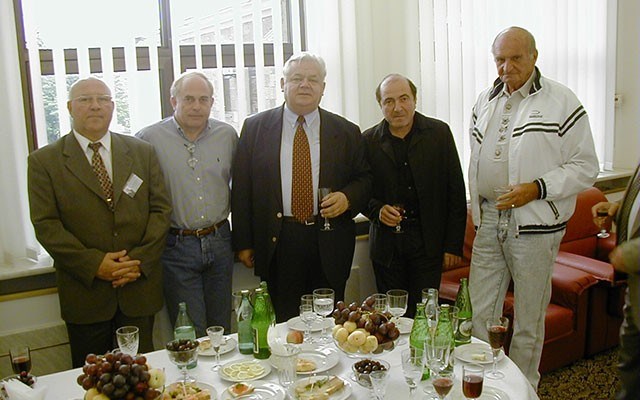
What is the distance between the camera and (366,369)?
183 cm

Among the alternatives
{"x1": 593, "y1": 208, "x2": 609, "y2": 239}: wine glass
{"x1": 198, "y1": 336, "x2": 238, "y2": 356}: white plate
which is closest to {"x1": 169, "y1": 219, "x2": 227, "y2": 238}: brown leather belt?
{"x1": 198, "y1": 336, "x2": 238, "y2": 356}: white plate

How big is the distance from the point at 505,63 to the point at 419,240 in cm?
94

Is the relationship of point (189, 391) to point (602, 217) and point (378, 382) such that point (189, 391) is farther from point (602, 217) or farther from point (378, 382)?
point (602, 217)

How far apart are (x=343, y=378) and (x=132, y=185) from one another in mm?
1370

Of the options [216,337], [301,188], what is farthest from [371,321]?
[301,188]

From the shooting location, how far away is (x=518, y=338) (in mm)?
2996

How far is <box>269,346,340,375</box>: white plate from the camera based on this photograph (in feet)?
6.58

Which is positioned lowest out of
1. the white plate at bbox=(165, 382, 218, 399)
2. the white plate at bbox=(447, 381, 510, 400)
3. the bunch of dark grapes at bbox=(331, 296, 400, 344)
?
the white plate at bbox=(447, 381, 510, 400)

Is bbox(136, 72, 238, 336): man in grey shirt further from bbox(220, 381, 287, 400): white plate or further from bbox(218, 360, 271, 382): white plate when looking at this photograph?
bbox(220, 381, 287, 400): white plate

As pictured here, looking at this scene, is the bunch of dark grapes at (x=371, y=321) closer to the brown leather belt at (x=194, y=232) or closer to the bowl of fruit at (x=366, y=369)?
the bowl of fruit at (x=366, y=369)

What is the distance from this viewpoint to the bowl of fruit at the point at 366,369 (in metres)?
1.81

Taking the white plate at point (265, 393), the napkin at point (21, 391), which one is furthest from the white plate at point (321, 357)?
the napkin at point (21, 391)

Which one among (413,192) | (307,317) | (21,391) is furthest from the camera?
(413,192)

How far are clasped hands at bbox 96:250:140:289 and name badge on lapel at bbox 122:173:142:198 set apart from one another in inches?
10.3
